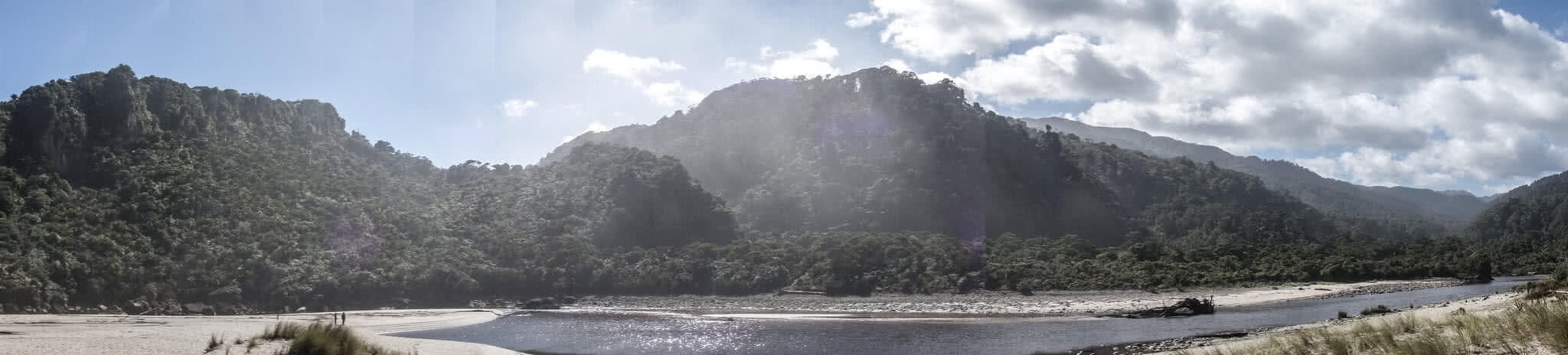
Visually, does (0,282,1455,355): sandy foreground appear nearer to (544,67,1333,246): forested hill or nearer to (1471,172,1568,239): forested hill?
(544,67,1333,246): forested hill

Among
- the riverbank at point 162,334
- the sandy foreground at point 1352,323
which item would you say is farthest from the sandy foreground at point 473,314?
the sandy foreground at point 1352,323

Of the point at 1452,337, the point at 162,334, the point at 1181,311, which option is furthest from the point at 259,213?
the point at 1452,337

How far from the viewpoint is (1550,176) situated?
178875mm

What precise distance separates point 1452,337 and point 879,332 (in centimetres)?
2694

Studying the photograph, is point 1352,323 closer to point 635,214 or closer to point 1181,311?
point 1181,311

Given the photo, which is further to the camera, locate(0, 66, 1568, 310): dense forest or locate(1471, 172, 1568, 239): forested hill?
locate(1471, 172, 1568, 239): forested hill

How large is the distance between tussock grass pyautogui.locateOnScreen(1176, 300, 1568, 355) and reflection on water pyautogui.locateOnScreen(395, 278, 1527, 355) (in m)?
13.0

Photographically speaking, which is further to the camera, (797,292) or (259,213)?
(797,292)

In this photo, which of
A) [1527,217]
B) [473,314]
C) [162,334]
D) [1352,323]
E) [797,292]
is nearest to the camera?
[1352,323]

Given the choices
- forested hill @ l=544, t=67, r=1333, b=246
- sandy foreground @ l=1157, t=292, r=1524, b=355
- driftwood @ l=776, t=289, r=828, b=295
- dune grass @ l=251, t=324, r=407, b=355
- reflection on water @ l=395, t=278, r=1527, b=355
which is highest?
forested hill @ l=544, t=67, r=1333, b=246

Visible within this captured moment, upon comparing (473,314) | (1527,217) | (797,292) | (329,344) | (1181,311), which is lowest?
(1181,311)

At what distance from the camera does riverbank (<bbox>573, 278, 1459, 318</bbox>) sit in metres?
50.5

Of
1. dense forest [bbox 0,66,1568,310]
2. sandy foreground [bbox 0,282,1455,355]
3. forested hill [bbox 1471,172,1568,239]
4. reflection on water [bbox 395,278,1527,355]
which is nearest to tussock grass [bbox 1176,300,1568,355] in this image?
reflection on water [bbox 395,278,1527,355]

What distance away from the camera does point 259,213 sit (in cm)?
6756
